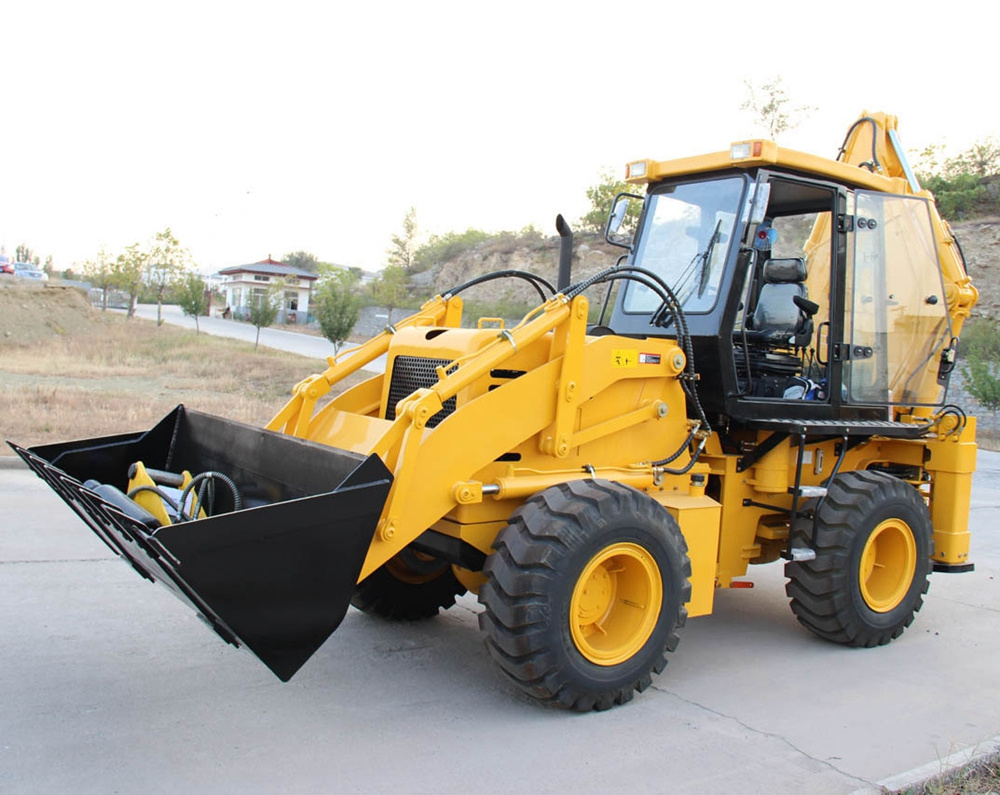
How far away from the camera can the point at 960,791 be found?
149 inches

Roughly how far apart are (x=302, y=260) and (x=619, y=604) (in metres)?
103

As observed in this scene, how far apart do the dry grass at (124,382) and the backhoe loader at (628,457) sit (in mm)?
7589

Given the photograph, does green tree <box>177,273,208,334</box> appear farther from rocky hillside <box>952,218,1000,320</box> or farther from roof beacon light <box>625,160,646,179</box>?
roof beacon light <box>625,160,646,179</box>

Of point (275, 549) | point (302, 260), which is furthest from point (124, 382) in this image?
point (302, 260)

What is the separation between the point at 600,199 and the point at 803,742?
40110mm

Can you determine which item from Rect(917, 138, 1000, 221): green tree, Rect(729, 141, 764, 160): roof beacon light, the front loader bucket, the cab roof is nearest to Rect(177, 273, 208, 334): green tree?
Rect(917, 138, 1000, 221): green tree

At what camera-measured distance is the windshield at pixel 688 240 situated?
548cm

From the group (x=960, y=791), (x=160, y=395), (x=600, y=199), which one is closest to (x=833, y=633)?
(x=960, y=791)

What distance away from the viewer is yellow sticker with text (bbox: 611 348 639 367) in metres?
4.95

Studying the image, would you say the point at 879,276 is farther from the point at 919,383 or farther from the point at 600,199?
the point at 600,199

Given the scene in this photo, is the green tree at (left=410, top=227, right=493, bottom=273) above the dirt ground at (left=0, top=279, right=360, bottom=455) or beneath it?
above

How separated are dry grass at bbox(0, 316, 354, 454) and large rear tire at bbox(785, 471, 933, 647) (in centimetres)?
930

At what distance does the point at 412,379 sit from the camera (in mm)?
5379

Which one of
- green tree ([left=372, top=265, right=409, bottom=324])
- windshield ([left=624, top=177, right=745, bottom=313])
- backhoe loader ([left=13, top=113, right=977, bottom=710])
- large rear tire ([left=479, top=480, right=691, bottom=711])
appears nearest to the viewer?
backhoe loader ([left=13, top=113, right=977, bottom=710])
